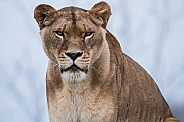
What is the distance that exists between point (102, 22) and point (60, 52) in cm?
43

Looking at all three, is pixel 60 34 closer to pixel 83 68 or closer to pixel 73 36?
pixel 73 36

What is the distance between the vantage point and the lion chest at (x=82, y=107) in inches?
197

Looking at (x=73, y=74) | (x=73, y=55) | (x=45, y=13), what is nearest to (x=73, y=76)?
(x=73, y=74)

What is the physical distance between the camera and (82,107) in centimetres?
500

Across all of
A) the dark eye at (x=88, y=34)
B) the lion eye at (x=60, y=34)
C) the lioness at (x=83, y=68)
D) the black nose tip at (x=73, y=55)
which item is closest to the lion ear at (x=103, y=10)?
the lioness at (x=83, y=68)

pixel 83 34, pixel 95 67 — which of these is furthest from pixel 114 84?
pixel 83 34

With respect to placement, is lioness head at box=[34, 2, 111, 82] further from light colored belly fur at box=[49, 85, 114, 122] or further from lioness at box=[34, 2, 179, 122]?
light colored belly fur at box=[49, 85, 114, 122]

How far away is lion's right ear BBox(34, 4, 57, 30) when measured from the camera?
4.93m

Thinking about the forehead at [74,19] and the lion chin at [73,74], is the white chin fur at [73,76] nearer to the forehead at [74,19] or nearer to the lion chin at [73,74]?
the lion chin at [73,74]

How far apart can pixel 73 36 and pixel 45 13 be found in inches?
12.8

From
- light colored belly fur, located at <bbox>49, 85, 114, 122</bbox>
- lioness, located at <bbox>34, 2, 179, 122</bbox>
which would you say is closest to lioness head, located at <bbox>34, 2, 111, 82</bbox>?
lioness, located at <bbox>34, 2, 179, 122</bbox>

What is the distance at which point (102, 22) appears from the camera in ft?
16.4

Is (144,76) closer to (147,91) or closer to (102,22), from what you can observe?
(147,91)

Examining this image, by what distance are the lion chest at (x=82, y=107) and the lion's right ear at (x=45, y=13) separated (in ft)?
1.57
